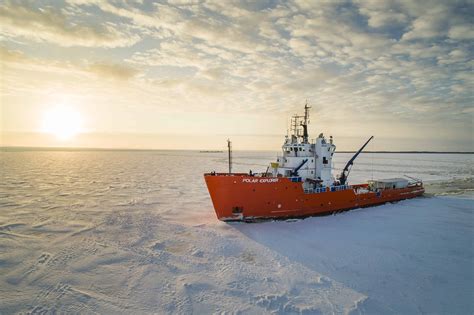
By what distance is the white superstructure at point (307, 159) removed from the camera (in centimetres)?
1875

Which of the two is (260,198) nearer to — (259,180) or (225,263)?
(259,180)

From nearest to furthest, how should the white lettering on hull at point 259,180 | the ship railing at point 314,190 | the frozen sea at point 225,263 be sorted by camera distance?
the frozen sea at point 225,263 → the white lettering on hull at point 259,180 → the ship railing at point 314,190

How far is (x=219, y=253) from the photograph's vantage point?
35.9 feet

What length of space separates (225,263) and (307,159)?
37.1 feet

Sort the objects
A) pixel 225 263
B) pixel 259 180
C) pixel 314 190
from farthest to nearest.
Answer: pixel 314 190, pixel 259 180, pixel 225 263

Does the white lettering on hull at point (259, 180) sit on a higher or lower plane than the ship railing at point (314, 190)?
higher

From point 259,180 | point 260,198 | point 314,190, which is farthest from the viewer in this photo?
point 314,190

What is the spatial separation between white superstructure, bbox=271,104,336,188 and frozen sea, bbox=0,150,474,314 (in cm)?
318

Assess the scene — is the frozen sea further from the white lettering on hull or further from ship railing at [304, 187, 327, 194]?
the white lettering on hull

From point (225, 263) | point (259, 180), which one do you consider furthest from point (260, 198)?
point (225, 263)

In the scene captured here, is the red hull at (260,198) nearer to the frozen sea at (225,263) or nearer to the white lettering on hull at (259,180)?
the white lettering on hull at (259,180)

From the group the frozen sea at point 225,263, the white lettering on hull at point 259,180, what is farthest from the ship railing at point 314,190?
the white lettering on hull at point 259,180

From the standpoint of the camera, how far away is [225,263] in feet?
32.8

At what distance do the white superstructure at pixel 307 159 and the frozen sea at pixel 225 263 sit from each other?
125 inches
